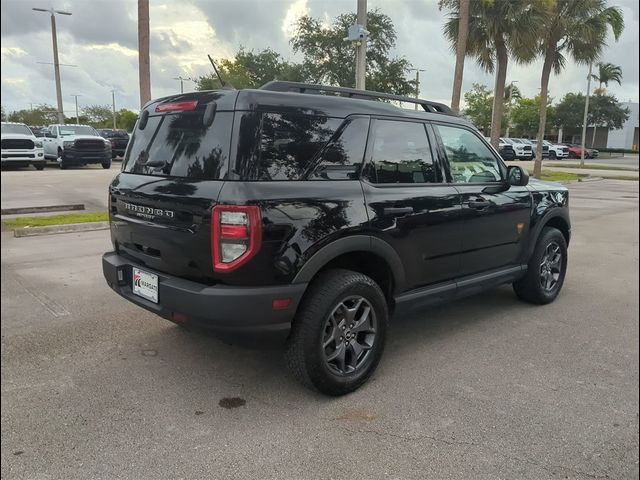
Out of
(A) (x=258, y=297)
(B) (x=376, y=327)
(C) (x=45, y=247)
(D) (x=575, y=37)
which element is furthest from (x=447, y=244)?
(D) (x=575, y=37)

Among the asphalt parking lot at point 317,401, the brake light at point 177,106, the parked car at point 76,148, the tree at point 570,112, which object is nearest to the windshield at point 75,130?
the parked car at point 76,148

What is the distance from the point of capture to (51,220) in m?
8.68

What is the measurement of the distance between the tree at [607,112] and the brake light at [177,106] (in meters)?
58.0

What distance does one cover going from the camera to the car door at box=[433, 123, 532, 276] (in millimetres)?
4035

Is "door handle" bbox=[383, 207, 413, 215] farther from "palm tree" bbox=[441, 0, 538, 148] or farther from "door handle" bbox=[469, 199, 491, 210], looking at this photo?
"palm tree" bbox=[441, 0, 538, 148]

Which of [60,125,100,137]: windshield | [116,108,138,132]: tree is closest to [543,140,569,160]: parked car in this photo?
[116,108,138,132]: tree

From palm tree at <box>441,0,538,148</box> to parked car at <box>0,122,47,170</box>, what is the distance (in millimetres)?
15404

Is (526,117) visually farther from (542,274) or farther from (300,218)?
(300,218)

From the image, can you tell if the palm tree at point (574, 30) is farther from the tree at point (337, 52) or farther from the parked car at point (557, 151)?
the parked car at point (557, 151)

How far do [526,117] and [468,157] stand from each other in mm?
55240

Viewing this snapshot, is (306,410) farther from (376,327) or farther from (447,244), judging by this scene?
(447,244)

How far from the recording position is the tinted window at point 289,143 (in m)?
2.91

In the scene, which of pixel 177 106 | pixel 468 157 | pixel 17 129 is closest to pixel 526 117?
pixel 17 129

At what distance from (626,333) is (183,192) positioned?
3.72 m
